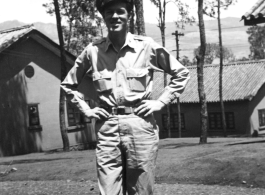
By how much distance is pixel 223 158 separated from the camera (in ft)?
34.4

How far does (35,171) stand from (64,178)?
1.72 meters

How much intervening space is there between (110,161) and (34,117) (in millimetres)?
21396

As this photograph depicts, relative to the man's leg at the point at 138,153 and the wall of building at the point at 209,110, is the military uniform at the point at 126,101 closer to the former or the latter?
the man's leg at the point at 138,153

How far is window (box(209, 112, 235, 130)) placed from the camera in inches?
1580

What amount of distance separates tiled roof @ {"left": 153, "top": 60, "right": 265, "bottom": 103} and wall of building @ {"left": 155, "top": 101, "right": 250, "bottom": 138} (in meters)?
0.60

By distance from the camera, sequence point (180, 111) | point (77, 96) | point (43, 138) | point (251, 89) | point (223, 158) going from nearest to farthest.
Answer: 1. point (77, 96)
2. point (223, 158)
3. point (43, 138)
4. point (251, 89)
5. point (180, 111)

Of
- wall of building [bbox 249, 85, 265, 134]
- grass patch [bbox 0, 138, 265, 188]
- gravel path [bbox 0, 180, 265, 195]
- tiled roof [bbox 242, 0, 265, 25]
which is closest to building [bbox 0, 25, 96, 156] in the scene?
grass patch [bbox 0, 138, 265, 188]

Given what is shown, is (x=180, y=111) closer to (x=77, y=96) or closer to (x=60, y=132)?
(x=60, y=132)

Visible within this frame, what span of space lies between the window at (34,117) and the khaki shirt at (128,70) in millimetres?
20515

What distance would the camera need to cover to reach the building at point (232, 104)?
39062mm

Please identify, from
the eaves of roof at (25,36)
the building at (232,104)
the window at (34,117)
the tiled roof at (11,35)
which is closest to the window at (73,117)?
the window at (34,117)

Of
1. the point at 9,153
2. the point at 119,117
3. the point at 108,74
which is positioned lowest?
the point at 9,153

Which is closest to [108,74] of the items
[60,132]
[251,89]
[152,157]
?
[152,157]

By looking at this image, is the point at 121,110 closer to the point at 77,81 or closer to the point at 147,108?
the point at 147,108
